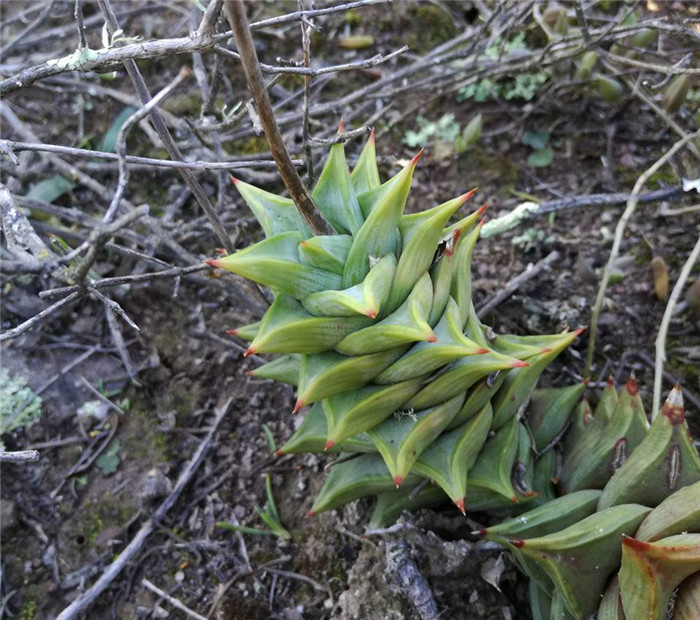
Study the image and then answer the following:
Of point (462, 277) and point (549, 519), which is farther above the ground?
point (462, 277)

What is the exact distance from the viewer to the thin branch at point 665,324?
7.07 feet

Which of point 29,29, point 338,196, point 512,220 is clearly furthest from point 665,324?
point 29,29

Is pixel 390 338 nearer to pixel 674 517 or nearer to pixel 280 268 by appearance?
pixel 280 268

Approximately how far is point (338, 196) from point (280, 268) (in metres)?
0.31

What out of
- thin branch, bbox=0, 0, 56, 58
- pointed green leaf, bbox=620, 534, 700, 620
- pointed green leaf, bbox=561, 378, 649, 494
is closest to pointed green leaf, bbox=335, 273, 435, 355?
pointed green leaf, bbox=620, 534, 700, 620

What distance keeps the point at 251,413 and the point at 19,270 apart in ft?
3.53

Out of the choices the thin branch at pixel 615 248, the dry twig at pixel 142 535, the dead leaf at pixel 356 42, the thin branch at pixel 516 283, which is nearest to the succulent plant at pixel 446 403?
the thin branch at pixel 615 248

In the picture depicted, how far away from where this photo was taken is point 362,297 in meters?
1.39

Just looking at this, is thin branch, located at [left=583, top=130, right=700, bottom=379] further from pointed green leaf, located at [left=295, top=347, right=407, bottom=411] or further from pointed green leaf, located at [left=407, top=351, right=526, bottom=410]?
pointed green leaf, located at [left=295, top=347, right=407, bottom=411]

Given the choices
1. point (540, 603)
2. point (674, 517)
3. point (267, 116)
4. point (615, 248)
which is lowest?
point (540, 603)

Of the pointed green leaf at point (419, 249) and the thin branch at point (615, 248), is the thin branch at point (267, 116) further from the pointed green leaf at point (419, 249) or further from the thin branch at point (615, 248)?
the thin branch at point (615, 248)

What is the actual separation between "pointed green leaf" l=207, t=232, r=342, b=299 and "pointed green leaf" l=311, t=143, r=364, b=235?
0.14m

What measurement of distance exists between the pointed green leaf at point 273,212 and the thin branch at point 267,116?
145 mm

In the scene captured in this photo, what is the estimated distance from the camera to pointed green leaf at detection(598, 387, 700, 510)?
149 centimetres
